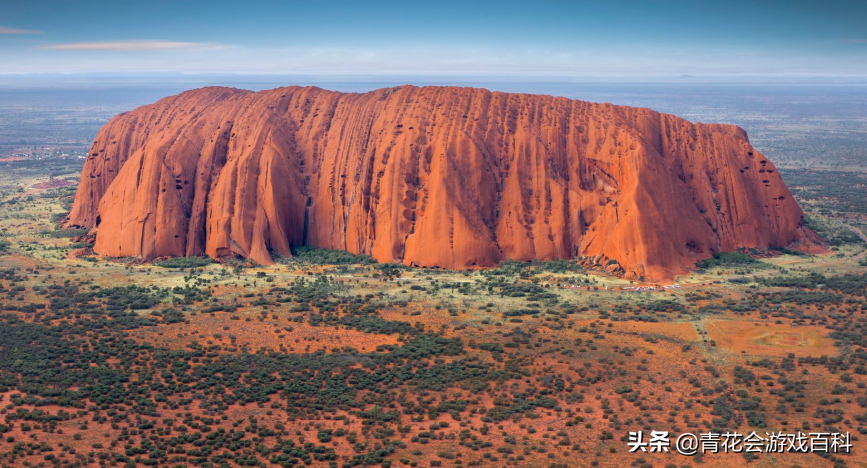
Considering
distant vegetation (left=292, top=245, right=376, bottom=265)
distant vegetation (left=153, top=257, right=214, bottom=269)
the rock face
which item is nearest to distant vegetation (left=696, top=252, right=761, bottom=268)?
the rock face

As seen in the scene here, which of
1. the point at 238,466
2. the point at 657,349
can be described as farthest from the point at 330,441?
the point at 657,349

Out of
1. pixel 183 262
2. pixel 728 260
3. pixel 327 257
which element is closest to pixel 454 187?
pixel 327 257

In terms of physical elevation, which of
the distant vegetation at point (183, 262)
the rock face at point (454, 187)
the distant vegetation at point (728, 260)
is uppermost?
the rock face at point (454, 187)

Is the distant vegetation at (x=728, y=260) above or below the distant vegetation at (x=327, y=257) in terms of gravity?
above

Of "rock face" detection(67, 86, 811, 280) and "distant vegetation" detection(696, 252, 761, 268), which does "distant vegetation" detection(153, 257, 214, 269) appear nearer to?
"rock face" detection(67, 86, 811, 280)

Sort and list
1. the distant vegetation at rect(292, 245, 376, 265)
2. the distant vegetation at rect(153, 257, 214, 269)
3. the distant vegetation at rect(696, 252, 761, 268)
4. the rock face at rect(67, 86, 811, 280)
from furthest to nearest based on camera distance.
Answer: the distant vegetation at rect(292, 245, 376, 265)
the rock face at rect(67, 86, 811, 280)
the distant vegetation at rect(153, 257, 214, 269)
the distant vegetation at rect(696, 252, 761, 268)

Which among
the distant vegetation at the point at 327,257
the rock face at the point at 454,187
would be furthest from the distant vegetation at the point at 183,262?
the distant vegetation at the point at 327,257

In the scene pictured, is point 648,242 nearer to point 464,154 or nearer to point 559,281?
point 559,281

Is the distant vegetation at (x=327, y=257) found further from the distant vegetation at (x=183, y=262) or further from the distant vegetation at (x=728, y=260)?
the distant vegetation at (x=728, y=260)
